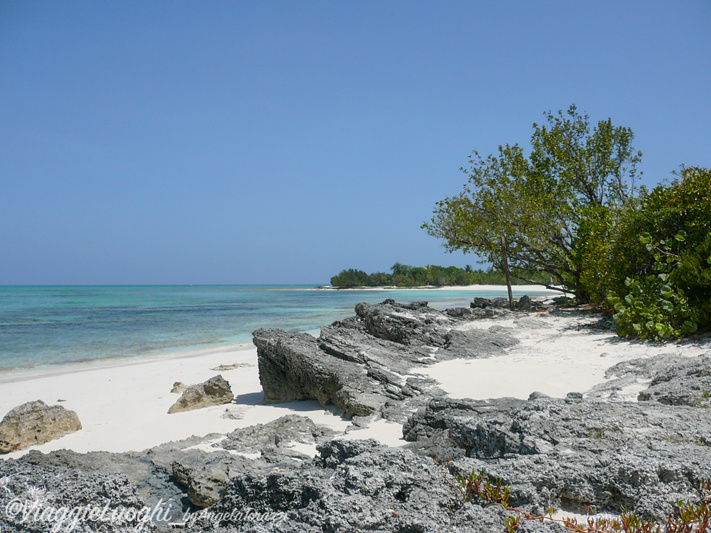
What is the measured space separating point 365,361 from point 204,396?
7.89 ft

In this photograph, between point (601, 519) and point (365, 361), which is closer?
point (601, 519)

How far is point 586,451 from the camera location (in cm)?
304

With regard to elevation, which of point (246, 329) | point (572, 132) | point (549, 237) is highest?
point (572, 132)

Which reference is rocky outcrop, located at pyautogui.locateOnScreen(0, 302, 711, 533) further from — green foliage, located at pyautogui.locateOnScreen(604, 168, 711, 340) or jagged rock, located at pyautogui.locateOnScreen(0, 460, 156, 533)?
green foliage, located at pyautogui.locateOnScreen(604, 168, 711, 340)

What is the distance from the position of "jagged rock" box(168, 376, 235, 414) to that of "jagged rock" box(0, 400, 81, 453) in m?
1.30

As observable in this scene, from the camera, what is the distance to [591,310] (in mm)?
16516

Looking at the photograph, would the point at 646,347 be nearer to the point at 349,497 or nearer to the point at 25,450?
the point at 349,497

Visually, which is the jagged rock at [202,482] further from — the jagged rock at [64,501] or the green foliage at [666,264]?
the green foliage at [666,264]

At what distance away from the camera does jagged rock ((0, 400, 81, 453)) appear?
17.2 feet

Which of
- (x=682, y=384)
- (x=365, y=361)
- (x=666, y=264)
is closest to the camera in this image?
(x=682, y=384)

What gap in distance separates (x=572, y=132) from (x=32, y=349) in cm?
2242

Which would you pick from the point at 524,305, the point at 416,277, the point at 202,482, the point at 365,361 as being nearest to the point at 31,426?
the point at 202,482

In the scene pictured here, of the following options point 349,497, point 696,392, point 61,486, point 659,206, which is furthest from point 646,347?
point 61,486

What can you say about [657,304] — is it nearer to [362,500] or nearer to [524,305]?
[524,305]
